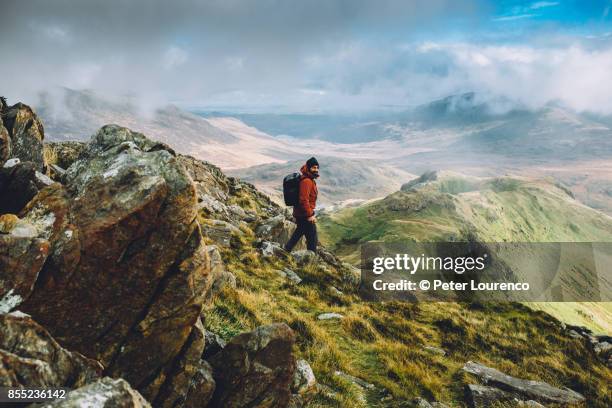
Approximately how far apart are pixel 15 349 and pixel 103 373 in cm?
143

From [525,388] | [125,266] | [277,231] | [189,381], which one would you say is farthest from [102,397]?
[277,231]

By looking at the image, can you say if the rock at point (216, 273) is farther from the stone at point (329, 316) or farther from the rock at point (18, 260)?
the rock at point (18, 260)

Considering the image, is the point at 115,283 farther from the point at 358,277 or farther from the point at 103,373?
the point at 358,277

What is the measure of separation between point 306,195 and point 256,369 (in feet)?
37.5

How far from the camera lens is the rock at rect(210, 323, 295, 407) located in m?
7.42

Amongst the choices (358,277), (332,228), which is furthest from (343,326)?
(332,228)

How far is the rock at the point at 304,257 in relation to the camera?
22.7 meters

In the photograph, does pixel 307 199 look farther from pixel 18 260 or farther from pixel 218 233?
pixel 18 260

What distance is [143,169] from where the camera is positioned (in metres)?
6.61

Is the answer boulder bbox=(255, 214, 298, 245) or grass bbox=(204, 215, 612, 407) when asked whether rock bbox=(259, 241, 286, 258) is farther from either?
boulder bbox=(255, 214, 298, 245)

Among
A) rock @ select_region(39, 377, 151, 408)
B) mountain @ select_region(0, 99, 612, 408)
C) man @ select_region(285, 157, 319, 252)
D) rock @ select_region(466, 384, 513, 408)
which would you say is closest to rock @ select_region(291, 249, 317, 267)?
man @ select_region(285, 157, 319, 252)

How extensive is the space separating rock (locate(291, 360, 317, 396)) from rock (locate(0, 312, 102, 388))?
4429mm

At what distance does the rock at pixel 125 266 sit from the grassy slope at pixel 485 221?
7517cm

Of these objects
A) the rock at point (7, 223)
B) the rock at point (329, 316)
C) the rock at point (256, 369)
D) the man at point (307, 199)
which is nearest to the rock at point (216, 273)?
the rock at point (256, 369)
